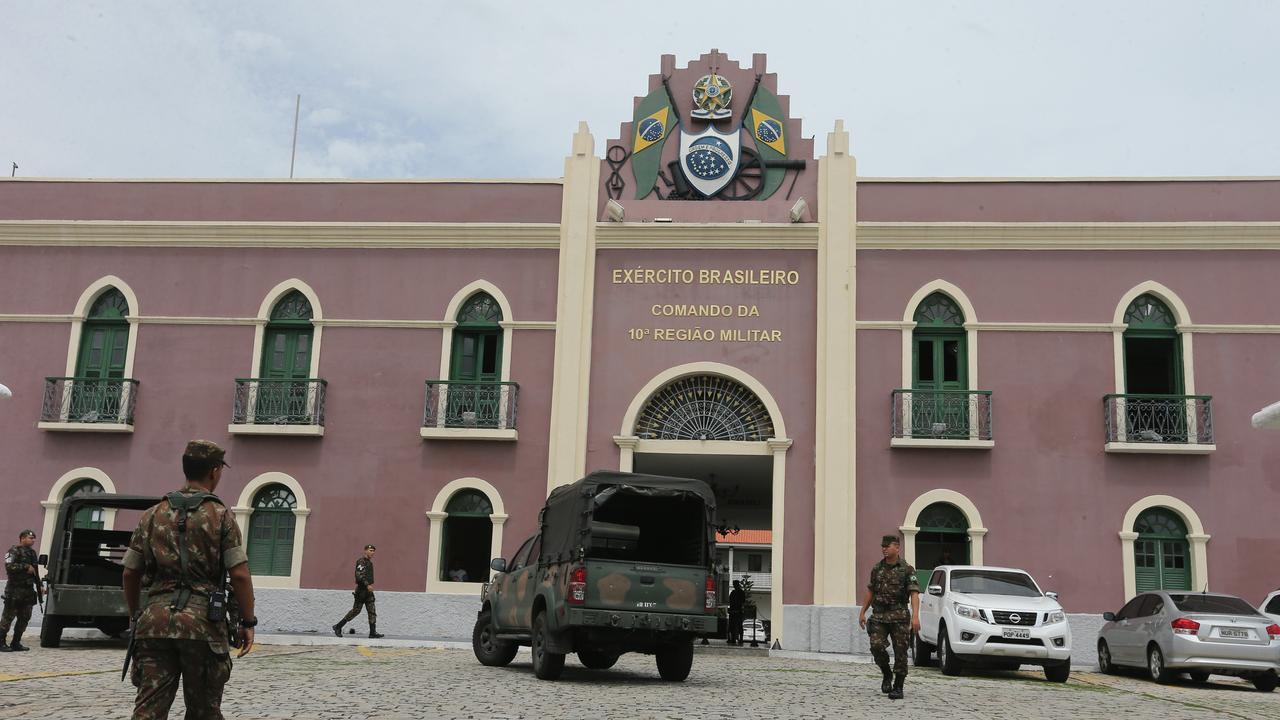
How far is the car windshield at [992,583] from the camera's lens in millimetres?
15672

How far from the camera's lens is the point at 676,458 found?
70.1ft

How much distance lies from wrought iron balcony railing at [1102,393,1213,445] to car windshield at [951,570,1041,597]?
490cm

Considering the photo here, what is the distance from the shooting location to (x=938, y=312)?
2095cm

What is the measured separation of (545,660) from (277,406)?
11051 millimetres

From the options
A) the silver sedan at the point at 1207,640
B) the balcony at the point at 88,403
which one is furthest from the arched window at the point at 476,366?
the silver sedan at the point at 1207,640

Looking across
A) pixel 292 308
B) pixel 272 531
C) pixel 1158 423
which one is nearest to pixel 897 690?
pixel 1158 423

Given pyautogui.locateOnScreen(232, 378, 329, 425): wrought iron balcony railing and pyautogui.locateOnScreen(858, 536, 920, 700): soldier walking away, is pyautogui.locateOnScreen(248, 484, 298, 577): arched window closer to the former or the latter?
pyautogui.locateOnScreen(232, 378, 329, 425): wrought iron balcony railing

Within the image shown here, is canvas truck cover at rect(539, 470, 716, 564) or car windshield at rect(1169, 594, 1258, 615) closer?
canvas truck cover at rect(539, 470, 716, 564)

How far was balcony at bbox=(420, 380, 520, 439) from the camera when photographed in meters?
20.9

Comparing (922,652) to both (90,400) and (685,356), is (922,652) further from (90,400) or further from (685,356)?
(90,400)

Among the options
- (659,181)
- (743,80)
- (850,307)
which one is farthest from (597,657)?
(743,80)

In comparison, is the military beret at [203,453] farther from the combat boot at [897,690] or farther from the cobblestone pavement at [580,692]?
the combat boot at [897,690]

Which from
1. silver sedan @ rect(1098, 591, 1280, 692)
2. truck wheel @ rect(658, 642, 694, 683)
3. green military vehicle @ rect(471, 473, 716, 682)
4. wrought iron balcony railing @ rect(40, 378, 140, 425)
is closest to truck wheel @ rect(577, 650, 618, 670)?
green military vehicle @ rect(471, 473, 716, 682)

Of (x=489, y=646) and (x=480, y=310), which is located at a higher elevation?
(x=480, y=310)
